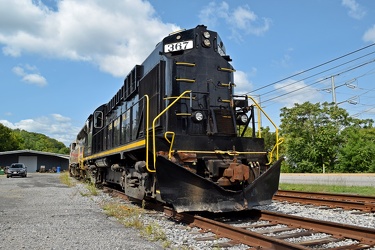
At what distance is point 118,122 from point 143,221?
182 inches

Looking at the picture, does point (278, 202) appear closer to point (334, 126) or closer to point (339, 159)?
point (339, 159)

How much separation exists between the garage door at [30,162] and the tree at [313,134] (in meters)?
47.1

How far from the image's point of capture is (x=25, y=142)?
111000 mm

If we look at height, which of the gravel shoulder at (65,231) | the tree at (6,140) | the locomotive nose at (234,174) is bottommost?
the gravel shoulder at (65,231)

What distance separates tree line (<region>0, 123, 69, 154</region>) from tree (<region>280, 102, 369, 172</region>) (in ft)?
191

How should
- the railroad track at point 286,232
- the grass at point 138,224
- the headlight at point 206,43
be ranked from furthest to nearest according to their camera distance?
1. the headlight at point 206,43
2. the grass at point 138,224
3. the railroad track at point 286,232

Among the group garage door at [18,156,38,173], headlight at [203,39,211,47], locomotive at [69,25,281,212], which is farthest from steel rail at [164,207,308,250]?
garage door at [18,156,38,173]

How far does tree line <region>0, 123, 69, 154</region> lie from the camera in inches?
2623

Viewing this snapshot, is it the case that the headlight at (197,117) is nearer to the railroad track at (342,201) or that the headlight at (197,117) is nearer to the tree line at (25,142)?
the railroad track at (342,201)

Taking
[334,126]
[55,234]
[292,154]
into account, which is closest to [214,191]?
[55,234]

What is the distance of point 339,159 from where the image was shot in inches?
826

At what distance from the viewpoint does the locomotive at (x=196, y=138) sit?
19.8 feet

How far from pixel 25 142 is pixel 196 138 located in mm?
116999

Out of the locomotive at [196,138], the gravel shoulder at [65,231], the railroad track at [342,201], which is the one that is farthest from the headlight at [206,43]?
the railroad track at [342,201]
